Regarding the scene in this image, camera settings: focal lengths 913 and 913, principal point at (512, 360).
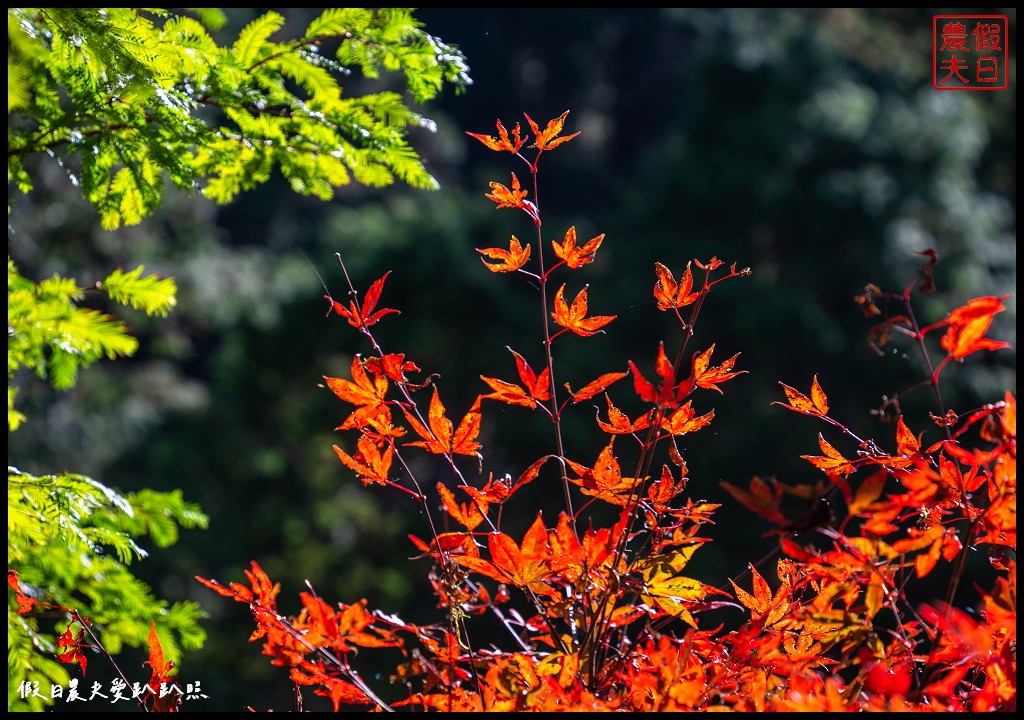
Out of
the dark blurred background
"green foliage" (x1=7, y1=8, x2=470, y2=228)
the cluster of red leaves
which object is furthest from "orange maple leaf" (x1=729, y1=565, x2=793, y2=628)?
the dark blurred background

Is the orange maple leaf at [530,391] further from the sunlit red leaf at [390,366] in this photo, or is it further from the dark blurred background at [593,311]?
the dark blurred background at [593,311]

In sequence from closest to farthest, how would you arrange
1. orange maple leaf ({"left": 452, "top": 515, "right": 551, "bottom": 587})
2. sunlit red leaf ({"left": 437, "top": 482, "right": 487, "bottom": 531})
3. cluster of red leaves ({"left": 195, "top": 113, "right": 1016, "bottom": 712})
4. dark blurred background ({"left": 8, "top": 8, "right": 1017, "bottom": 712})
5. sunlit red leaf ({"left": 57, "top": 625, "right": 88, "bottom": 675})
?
cluster of red leaves ({"left": 195, "top": 113, "right": 1016, "bottom": 712})
orange maple leaf ({"left": 452, "top": 515, "right": 551, "bottom": 587})
sunlit red leaf ({"left": 437, "top": 482, "right": 487, "bottom": 531})
sunlit red leaf ({"left": 57, "top": 625, "right": 88, "bottom": 675})
dark blurred background ({"left": 8, "top": 8, "right": 1017, "bottom": 712})

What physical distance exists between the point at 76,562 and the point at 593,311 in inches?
215

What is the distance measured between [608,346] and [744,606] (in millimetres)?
5779

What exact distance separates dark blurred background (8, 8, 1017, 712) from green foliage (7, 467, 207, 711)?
4501 millimetres

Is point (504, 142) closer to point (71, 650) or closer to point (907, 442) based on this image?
point (907, 442)

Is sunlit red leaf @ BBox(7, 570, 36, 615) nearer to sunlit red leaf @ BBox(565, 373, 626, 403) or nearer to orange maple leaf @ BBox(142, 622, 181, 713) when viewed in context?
orange maple leaf @ BBox(142, 622, 181, 713)

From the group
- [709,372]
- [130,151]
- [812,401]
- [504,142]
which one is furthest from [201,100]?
[812,401]

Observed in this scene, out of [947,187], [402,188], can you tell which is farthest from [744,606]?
[402,188]

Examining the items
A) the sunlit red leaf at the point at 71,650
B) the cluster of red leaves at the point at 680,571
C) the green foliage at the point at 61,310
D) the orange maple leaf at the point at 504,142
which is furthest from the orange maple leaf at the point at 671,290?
the sunlit red leaf at the point at 71,650

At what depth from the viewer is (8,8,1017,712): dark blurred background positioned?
6.29m

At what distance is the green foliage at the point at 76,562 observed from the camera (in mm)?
1299

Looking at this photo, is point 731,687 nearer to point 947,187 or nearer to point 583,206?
point 947,187

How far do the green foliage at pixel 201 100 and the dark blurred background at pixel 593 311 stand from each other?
14.6ft
